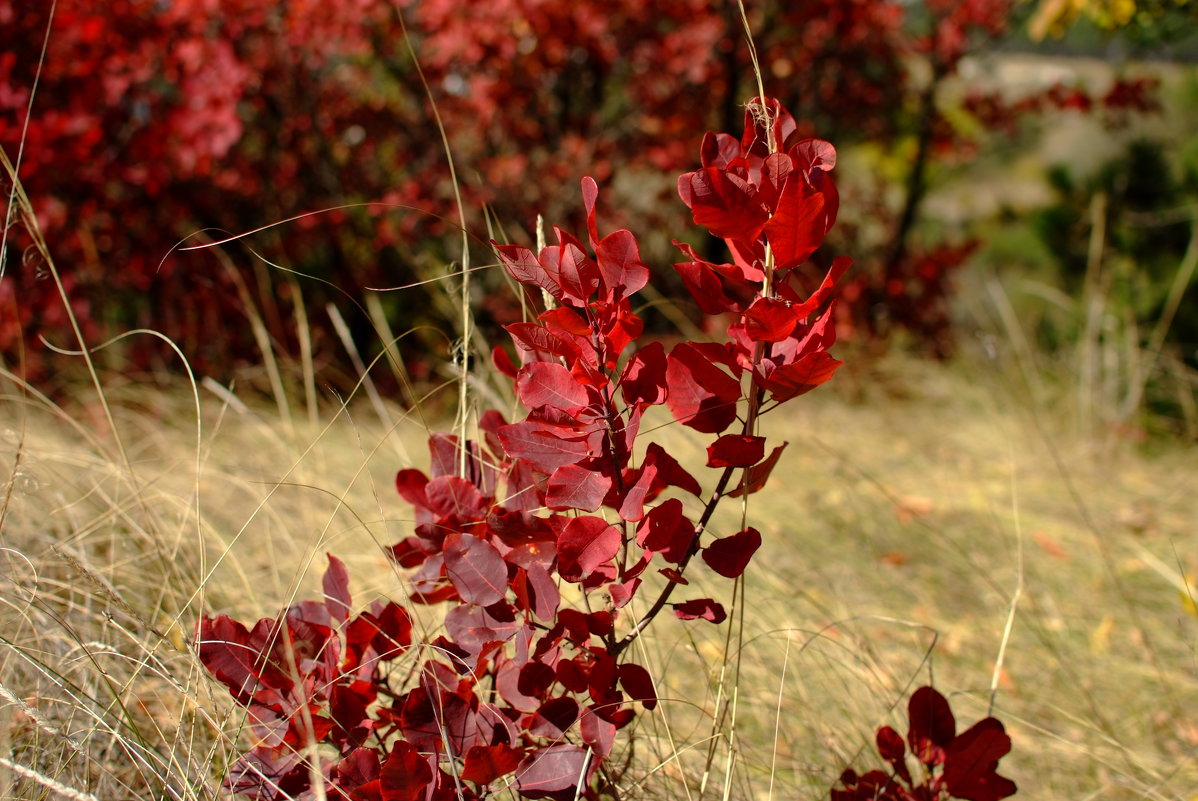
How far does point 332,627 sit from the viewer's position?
1061mm

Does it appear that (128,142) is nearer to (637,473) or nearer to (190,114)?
(190,114)

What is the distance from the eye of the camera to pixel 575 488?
2.97 feet

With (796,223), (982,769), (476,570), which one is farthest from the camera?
(982,769)

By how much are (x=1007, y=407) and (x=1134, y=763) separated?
9.06ft

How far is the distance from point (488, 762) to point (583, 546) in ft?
0.76

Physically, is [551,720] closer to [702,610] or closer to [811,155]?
[702,610]

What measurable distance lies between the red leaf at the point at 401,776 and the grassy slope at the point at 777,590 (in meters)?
0.20

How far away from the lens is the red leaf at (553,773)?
940 mm

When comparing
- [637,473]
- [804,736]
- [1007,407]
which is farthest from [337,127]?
[637,473]

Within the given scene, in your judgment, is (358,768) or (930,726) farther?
(930,726)

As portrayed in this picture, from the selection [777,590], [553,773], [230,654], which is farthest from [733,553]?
[777,590]

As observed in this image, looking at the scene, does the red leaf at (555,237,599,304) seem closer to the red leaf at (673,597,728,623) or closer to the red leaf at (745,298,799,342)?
the red leaf at (745,298,799,342)

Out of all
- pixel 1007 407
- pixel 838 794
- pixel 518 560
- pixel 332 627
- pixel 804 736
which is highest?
pixel 518 560

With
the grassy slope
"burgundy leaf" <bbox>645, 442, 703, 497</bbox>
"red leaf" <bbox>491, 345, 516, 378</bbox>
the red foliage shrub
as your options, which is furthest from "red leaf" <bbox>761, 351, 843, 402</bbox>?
the grassy slope
